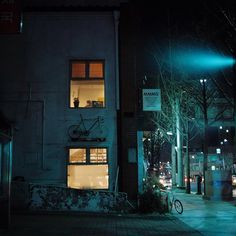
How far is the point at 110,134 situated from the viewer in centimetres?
1938

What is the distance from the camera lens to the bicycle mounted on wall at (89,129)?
1923 cm

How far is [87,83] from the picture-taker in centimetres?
1978

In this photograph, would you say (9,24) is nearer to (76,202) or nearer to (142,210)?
(76,202)

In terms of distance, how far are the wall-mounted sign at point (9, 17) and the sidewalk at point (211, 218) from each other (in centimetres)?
887

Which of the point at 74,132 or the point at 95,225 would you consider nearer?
the point at 95,225

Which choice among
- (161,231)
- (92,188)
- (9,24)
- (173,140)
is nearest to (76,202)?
(92,188)

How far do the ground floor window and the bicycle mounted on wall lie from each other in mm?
586

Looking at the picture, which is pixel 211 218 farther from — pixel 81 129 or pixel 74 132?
pixel 74 132

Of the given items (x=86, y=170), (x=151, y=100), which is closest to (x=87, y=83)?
(x=151, y=100)

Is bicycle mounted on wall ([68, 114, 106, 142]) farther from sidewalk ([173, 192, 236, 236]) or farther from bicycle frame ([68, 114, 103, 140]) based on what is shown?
sidewalk ([173, 192, 236, 236])

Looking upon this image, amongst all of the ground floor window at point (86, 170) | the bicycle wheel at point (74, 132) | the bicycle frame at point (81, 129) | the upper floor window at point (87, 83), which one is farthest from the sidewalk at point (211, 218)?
the upper floor window at point (87, 83)

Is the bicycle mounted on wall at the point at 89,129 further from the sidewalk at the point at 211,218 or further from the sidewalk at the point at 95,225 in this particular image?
the sidewalk at the point at 211,218

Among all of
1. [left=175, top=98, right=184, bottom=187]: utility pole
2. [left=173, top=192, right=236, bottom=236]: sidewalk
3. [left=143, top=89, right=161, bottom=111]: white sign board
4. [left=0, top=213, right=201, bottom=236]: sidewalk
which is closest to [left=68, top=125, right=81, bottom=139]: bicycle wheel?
[left=143, top=89, right=161, bottom=111]: white sign board

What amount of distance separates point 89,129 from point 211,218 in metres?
6.18
